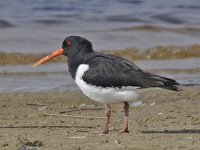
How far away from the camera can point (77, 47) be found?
8.30 meters

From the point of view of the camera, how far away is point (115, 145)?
6.93 meters

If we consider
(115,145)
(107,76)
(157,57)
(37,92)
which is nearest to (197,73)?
(157,57)

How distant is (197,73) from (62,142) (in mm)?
6351

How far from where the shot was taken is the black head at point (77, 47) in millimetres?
8266

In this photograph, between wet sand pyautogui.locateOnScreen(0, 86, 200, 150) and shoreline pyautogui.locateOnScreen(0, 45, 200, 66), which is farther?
shoreline pyautogui.locateOnScreen(0, 45, 200, 66)

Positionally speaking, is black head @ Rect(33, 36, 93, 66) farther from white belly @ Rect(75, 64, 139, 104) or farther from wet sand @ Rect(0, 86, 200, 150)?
wet sand @ Rect(0, 86, 200, 150)

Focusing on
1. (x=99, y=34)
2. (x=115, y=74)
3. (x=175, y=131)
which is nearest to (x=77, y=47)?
(x=115, y=74)

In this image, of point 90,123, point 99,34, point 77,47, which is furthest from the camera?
point 99,34

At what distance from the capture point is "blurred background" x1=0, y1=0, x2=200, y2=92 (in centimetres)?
1292

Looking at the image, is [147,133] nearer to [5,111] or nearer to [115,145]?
[115,145]

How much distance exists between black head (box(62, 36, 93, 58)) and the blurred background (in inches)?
121

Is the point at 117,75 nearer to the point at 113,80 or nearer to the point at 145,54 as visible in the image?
the point at 113,80

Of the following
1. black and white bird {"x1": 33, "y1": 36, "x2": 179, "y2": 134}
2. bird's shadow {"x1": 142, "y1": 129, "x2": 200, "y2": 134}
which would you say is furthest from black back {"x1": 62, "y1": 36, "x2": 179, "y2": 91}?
bird's shadow {"x1": 142, "y1": 129, "x2": 200, "y2": 134}

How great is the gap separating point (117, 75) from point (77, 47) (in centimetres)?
80
